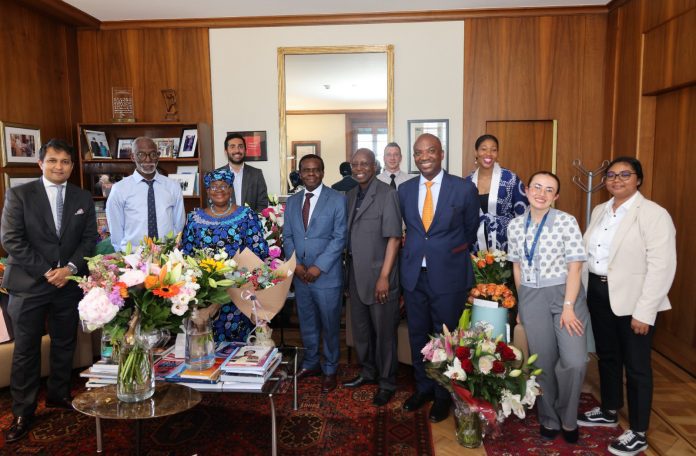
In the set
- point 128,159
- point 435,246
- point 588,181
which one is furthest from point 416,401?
point 128,159

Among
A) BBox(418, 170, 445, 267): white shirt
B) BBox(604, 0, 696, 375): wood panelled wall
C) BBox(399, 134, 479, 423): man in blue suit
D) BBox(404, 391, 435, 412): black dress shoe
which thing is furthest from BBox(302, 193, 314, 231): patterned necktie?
BBox(604, 0, 696, 375): wood panelled wall

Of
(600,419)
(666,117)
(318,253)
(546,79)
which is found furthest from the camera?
(546,79)

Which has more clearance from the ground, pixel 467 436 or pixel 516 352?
pixel 516 352

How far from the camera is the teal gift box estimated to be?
312 centimetres

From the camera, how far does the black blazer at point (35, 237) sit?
2.96 metres

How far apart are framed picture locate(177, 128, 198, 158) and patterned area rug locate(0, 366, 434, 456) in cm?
312

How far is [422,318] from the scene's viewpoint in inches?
126

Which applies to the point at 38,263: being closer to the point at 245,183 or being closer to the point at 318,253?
the point at 318,253

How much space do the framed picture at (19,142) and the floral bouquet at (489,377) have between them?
456 centimetres

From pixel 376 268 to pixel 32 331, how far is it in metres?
2.19

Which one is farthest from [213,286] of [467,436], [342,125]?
[342,125]

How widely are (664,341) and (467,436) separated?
8.74ft

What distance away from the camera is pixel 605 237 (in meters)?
2.82

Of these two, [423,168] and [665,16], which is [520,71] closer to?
[665,16]
